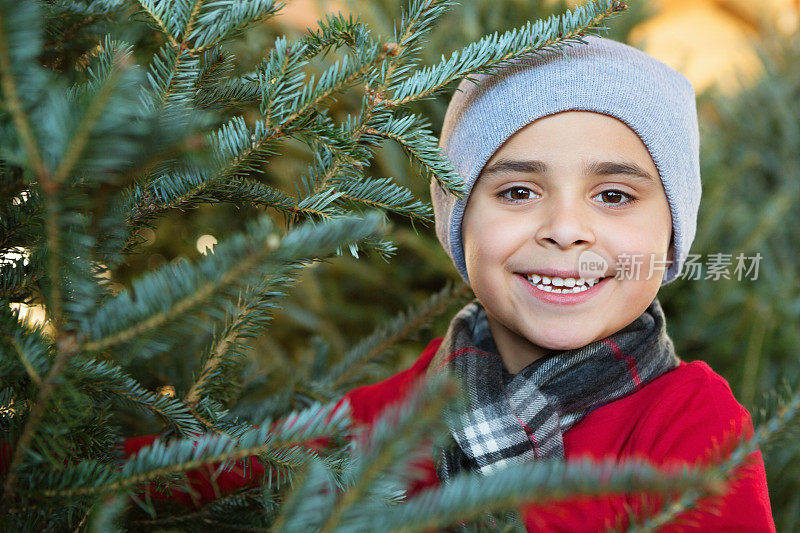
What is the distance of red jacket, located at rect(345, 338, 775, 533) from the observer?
72 cm

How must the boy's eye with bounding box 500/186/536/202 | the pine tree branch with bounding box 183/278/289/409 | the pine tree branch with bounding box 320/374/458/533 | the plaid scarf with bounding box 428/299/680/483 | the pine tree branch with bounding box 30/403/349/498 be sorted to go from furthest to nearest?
the boy's eye with bounding box 500/186/536/202, the plaid scarf with bounding box 428/299/680/483, the pine tree branch with bounding box 183/278/289/409, the pine tree branch with bounding box 30/403/349/498, the pine tree branch with bounding box 320/374/458/533

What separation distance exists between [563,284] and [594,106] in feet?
0.82

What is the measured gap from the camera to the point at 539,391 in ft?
2.91

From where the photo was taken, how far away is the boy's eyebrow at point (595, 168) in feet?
2.95

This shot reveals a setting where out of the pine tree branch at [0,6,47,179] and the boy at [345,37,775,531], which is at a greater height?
the pine tree branch at [0,6,47,179]

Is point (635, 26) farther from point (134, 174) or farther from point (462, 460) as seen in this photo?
point (134, 174)

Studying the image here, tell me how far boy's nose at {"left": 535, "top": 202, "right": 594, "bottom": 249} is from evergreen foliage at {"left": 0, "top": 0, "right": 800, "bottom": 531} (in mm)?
232

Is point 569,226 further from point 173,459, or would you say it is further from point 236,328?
point 173,459

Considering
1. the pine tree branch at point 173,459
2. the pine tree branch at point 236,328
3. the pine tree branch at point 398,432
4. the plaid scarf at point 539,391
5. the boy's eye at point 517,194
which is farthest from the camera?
the boy's eye at point 517,194

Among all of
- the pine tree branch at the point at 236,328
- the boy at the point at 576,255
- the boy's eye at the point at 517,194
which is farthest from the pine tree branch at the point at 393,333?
the pine tree branch at the point at 236,328

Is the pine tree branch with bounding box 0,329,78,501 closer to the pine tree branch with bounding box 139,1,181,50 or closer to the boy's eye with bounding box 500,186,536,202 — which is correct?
the pine tree branch with bounding box 139,1,181,50

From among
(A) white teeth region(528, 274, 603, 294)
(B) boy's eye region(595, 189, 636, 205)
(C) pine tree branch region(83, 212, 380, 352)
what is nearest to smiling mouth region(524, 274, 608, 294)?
(A) white teeth region(528, 274, 603, 294)

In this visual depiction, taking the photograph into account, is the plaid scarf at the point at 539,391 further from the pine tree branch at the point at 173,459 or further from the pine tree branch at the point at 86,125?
the pine tree branch at the point at 86,125

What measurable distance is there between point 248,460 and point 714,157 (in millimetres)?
1421
